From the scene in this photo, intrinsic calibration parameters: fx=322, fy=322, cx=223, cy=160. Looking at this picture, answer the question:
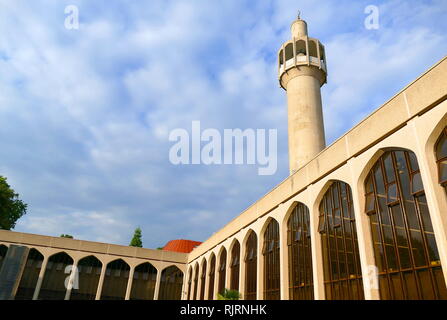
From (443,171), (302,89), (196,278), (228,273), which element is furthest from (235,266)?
(443,171)

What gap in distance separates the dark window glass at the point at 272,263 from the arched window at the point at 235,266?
15.7ft

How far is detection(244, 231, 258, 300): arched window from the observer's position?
847 inches

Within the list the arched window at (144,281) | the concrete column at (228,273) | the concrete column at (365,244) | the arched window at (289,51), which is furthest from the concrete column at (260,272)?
the arched window at (144,281)

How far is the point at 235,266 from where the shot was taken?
25.0 meters

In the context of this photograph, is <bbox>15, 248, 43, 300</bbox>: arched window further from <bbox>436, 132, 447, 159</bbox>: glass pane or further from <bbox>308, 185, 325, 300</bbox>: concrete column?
<bbox>436, 132, 447, 159</bbox>: glass pane

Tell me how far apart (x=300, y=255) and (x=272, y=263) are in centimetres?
316

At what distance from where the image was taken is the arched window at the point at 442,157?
9820 mm

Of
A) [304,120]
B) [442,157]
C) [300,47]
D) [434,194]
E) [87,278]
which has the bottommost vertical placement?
[87,278]

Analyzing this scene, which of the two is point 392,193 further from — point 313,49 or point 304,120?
point 313,49

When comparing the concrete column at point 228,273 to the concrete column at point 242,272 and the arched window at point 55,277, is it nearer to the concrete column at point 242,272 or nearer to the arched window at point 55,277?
the concrete column at point 242,272
